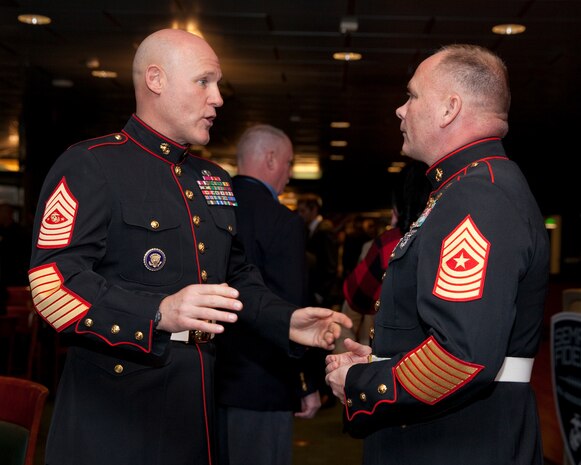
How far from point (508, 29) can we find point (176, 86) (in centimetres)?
537

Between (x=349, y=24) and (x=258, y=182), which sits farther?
(x=349, y=24)

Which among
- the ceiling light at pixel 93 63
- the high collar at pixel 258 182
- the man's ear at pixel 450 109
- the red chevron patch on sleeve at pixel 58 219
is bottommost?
the red chevron patch on sleeve at pixel 58 219

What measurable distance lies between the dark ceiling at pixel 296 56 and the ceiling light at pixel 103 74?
0.14 metres

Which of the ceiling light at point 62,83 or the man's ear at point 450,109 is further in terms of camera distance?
the ceiling light at point 62,83

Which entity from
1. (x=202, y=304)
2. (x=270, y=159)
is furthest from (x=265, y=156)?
(x=202, y=304)

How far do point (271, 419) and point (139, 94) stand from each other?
1.50m

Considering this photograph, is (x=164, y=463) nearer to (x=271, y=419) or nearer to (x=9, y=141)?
(x=271, y=419)

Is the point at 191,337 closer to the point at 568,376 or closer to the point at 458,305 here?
the point at 458,305

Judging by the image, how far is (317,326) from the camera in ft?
7.24

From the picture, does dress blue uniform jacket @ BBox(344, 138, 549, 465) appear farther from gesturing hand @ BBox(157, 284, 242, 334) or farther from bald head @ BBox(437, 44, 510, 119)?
gesturing hand @ BBox(157, 284, 242, 334)

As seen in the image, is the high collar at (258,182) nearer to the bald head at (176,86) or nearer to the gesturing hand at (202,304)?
the bald head at (176,86)

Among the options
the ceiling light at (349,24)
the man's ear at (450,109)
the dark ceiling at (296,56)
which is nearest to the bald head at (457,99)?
the man's ear at (450,109)

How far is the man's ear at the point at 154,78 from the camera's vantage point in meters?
2.07

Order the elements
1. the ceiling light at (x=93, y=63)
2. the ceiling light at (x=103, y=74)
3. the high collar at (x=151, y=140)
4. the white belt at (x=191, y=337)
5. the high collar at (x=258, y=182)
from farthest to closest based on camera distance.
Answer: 1. the ceiling light at (x=103, y=74)
2. the ceiling light at (x=93, y=63)
3. the high collar at (x=258, y=182)
4. the high collar at (x=151, y=140)
5. the white belt at (x=191, y=337)
